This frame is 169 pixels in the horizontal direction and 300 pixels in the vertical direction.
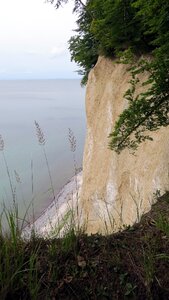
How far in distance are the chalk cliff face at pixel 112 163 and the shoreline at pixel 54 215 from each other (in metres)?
0.88

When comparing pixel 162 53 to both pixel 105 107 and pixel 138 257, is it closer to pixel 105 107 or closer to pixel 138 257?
pixel 138 257

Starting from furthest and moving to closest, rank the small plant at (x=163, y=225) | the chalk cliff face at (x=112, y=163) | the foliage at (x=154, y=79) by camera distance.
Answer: the chalk cliff face at (x=112, y=163), the foliage at (x=154, y=79), the small plant at (x=163, y=225)

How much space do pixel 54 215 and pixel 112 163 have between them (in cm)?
505

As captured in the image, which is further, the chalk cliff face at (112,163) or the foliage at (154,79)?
the chalk cliff face at (112,163)

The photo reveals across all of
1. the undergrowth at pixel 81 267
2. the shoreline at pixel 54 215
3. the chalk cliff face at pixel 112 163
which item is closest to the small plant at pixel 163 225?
the undergrowth at pixel 81 267

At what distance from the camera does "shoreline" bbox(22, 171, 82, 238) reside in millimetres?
2627

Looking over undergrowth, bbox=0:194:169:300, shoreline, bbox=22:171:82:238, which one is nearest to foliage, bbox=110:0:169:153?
shoreline, bbox=22:171:82:238

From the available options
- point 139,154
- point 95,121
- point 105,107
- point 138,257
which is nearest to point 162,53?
point 138,257

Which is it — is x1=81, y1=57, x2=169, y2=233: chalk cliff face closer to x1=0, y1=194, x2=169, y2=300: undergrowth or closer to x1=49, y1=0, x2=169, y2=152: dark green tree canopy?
x1=49, y1=0, x2=169, y2=152: dark green tree canopy

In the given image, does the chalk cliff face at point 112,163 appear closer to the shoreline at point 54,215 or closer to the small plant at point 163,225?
the shoreline at point 54,215

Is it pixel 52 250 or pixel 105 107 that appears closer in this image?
pixel 52 250

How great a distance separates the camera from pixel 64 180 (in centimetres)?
2516

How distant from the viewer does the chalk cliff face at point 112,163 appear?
683cm

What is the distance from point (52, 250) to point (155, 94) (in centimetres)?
224
